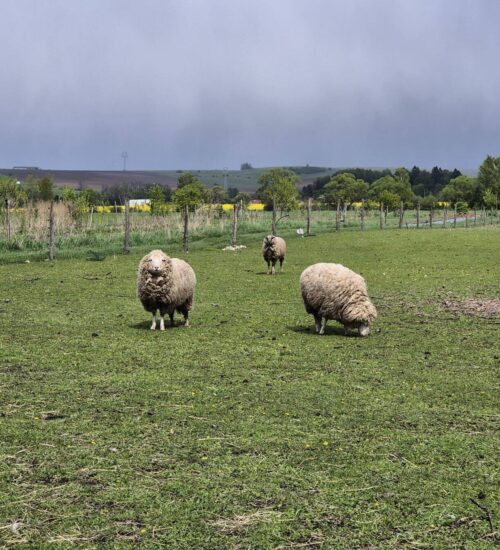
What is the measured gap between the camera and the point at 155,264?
11.5 metres

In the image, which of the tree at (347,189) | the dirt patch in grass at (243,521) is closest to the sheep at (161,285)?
the dirt patch in grass at (243,521)

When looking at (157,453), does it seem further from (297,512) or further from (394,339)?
(394,339)

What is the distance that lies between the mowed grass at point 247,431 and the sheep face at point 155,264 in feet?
3.31

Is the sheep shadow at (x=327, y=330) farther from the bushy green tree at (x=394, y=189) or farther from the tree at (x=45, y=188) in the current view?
the bushy green tree at (x=394, y=189)

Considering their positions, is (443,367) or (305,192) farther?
(305,192)

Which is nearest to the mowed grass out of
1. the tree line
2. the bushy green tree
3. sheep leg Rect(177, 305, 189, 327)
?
sheep leg Rect(177, 305, 189, 327)

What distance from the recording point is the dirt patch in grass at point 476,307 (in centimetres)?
1323

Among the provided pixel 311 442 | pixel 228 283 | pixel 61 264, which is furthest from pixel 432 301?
pixel 61 264

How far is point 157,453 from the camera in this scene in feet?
18.8

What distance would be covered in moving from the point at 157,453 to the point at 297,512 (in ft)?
4.95

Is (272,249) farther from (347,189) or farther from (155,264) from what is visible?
(347,189)

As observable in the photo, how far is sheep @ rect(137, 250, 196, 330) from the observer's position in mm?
11547

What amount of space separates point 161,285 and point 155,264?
369 mm

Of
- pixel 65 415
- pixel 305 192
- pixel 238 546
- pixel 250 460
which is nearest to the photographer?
pixel 238 546
